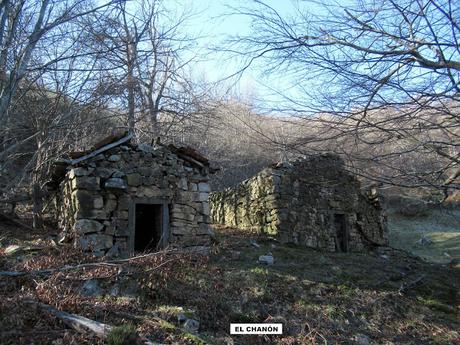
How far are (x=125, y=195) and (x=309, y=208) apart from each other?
582 centimetres

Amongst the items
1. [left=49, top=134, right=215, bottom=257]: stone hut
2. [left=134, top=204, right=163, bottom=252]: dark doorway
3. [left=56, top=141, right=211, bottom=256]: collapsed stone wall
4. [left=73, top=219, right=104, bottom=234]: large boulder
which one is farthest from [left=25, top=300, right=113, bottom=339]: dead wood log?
[left=134, top=204, right=163, bottom=252]: dark doorway

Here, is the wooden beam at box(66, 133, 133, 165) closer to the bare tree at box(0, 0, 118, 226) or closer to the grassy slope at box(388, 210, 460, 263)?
the bare tree at box(0, 0, 118, 226)

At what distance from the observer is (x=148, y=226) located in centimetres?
957

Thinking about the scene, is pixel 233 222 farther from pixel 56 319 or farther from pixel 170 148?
pixel 56 319

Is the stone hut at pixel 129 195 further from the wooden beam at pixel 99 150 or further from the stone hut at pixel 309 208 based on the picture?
the stone hut at pixel 309 208

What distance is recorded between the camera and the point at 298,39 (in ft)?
13.6

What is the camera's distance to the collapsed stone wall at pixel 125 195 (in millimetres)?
7559

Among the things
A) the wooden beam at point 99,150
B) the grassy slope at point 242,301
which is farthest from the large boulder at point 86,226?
the wooden beam at point 99,150

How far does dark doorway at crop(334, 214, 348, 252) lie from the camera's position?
12461mm

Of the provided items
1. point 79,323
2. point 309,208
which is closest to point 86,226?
point 79,323

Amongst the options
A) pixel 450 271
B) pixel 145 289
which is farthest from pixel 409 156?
pixel 450 271

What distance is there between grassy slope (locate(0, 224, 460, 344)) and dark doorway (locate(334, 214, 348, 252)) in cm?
384

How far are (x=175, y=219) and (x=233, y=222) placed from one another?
16.8ft

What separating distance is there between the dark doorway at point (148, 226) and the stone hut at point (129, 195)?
2cm
